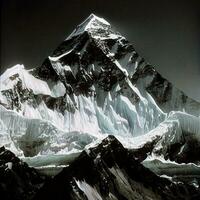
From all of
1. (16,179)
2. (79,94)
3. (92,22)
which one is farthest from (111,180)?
(79,94)

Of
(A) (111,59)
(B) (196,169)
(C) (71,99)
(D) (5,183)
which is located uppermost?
(A) (111,59)

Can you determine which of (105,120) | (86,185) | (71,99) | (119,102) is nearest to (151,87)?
(119,102)

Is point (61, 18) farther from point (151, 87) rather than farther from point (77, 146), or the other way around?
point (151, 87)

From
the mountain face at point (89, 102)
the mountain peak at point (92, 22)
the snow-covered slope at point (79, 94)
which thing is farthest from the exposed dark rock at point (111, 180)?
the snow-covered slope at point (79, 94)

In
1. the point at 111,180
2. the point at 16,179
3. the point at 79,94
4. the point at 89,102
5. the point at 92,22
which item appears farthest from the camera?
the point at 79,94

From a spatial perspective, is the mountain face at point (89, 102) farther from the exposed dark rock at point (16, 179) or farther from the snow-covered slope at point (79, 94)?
the exposed dark rock at point (16, 179)

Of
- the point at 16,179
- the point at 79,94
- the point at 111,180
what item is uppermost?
the point at 79,94

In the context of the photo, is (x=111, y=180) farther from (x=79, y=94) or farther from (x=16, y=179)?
(x=79, y=94)

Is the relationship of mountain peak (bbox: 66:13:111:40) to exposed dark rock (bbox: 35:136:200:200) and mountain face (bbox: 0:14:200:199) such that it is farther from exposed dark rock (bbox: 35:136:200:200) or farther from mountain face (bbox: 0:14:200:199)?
mountain face (bbox: 0:14:200:199)

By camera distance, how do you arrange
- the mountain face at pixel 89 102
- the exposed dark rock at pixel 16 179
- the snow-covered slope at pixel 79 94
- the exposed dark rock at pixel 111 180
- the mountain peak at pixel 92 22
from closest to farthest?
the mountain peak at pixel 92 22 → the exposed dark rock at pixel 16 179 → the exposed dark rock at pixel 111 180 → the mountain face at pixel 89 102 → the snow-covered slope at pixel 79 94

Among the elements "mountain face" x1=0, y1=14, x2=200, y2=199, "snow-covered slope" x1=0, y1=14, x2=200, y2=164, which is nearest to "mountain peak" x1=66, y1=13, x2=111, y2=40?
"mountain face" x1=0, y1=14, x2=200, y2=199

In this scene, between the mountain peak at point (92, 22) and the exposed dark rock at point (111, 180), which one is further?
the exposed dark rock at point (111, 180)
